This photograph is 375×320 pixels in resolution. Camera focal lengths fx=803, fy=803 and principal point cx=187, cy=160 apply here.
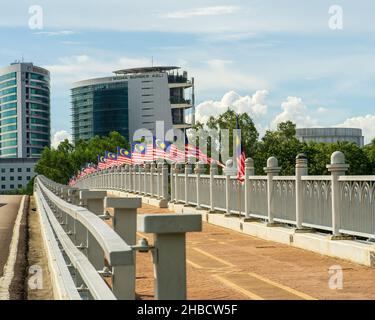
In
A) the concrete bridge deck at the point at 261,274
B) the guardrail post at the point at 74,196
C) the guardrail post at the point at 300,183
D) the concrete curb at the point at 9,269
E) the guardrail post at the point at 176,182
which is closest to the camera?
the concrete bridge deck at the point at 261,274

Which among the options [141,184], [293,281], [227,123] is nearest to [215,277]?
[293,281]

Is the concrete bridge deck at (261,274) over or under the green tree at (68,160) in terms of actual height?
under

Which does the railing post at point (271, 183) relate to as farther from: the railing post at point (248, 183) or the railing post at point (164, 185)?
the railing post at point (164, 185)

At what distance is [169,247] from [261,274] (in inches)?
279

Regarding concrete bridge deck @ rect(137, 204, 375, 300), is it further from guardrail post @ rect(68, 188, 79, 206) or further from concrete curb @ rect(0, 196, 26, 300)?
concrete curb @ rect(0, 196, 26, 300)

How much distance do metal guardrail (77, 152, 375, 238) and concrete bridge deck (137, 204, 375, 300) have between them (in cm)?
68

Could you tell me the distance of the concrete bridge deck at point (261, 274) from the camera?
10219 mm

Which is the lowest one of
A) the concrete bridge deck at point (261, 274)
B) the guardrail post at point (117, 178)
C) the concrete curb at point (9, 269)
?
the concrete curb at point (9, 269)

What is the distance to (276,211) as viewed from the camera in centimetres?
1795

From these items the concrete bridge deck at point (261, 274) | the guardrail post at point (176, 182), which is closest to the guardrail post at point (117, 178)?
the guardrail post at point (176, 182)

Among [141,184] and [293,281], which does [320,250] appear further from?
[141,184]

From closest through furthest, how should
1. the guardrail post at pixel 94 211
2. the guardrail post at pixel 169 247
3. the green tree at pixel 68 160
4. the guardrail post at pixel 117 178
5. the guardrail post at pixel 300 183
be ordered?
1. the guardrail post at pixel 169 247
2. the guardrail post at pixel 94 211
3. the guardrail post at pixel 300 183
4. the guardrail post at pixel 117 178
5. the green tree at pixel 68 160
